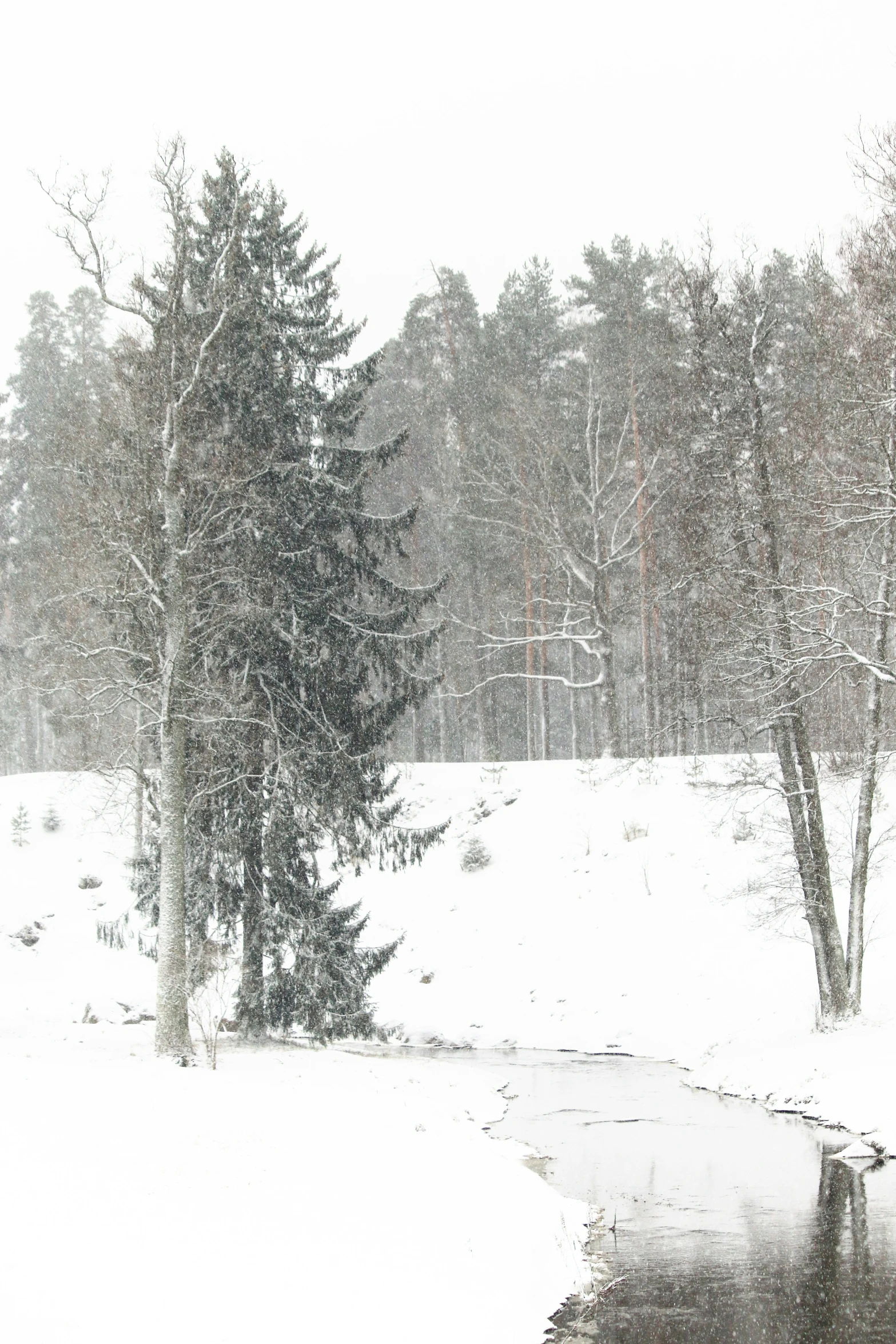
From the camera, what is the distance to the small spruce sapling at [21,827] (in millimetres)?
27609

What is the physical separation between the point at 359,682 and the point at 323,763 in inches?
60.4

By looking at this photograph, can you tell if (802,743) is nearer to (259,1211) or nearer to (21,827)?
(259,1211)

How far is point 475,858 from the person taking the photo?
26.8 m

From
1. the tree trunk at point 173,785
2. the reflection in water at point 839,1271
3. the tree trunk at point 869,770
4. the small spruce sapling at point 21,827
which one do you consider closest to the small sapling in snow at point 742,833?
the tree trunk at point 869,770

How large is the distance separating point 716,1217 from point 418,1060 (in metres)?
8.94

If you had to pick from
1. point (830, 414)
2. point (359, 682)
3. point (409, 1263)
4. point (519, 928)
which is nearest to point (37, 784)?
point (519, 928)

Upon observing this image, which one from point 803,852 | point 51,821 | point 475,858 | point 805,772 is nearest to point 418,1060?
point 803,852

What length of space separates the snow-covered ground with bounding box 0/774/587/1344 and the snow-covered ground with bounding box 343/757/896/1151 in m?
5.05

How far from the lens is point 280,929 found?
1516 centimetres

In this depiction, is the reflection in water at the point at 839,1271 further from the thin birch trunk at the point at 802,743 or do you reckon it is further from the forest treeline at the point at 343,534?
the forest treeline at the point at 343,534

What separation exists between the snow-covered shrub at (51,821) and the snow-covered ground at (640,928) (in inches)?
330

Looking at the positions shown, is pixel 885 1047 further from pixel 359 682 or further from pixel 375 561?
pixel 375 561

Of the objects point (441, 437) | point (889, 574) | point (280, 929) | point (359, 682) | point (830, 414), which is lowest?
point (280, 929)

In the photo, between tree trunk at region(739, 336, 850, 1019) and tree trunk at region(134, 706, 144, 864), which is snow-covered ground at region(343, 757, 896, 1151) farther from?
tree trunk at region(134, 706, 144, 864)
